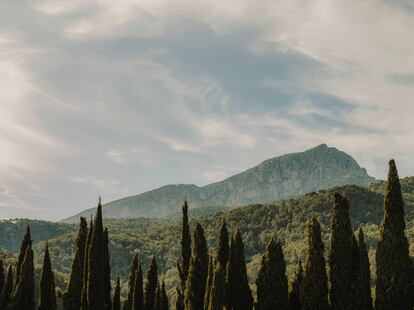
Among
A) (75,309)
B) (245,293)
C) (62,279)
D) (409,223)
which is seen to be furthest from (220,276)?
(409,223)

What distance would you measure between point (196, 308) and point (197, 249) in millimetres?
5222

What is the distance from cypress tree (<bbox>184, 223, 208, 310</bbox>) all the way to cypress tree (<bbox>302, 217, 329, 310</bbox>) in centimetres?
1066

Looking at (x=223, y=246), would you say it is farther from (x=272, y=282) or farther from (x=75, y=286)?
(x=75, y=286)

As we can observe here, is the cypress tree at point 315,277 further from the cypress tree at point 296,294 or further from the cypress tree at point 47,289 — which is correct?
the cypress tree at point 47,289

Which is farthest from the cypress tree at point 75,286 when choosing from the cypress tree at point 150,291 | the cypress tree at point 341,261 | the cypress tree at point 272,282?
the cypress tree at point 341,261

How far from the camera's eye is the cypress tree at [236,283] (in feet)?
143

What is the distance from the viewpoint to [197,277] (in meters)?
46.9

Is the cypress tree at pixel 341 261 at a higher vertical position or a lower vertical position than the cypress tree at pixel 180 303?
higher

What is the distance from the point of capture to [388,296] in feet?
122

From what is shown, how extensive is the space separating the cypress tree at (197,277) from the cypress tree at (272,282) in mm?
6896

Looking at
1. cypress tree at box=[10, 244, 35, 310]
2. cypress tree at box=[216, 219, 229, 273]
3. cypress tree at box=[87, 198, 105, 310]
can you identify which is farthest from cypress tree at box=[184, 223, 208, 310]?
cypress tree at box=[10, 244, 35, 310]

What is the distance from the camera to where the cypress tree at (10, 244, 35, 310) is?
51.5 metres

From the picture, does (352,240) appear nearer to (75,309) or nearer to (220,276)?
(220,276)

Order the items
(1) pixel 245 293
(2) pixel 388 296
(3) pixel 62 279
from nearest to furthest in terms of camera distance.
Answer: (2) pixel 388 296 → (1) pixel 245 293 → (3) pixel 62 279
